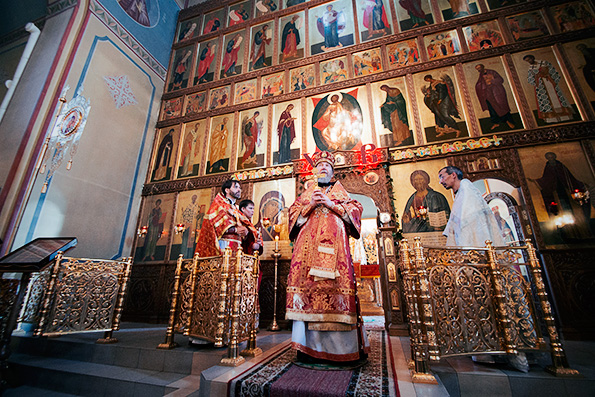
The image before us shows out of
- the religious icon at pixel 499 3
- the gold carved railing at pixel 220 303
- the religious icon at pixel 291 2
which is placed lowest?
the gold carved railing at pixel 220 303

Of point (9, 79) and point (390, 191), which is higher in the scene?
point (9, 79)

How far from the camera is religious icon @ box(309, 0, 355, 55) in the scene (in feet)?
28.8

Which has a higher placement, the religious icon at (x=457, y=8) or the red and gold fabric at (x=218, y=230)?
the religious icon at (x=457, y=8)

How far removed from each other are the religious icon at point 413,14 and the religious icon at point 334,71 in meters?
2.14

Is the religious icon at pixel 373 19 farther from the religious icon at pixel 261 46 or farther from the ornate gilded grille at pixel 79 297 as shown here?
the ornate gilded grille at pixel 79 297

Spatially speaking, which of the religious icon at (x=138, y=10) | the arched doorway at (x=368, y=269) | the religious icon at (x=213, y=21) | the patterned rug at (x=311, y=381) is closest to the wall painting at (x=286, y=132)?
the arched doorway at (x=368, y=269)

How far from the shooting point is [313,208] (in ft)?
11.0

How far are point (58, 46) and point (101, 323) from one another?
7484mm

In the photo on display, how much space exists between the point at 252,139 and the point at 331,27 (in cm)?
487

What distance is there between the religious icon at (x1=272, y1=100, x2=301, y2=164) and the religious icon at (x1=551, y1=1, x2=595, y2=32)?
7166 mm

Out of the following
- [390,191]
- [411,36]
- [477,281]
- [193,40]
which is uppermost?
[193,40]

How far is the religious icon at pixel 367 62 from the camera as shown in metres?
8.00

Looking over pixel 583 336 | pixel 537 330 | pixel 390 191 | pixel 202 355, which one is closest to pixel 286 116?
pixel 390 191

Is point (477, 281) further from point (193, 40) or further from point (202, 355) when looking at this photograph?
point (193, 40)
